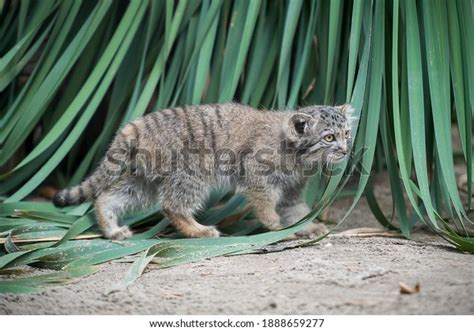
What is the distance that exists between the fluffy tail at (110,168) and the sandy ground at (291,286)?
0.87 meters

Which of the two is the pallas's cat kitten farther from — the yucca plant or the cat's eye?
the yucca plant

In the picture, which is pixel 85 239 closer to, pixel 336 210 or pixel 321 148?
pixel 321 148

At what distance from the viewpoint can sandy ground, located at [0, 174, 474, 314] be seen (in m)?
2.94

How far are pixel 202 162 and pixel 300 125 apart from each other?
675mm

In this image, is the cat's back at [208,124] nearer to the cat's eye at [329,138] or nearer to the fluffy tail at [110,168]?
the fluffy tail at [110,168]

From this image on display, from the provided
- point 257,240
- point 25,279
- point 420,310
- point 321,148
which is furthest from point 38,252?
point 420,310

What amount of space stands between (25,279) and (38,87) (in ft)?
5.26

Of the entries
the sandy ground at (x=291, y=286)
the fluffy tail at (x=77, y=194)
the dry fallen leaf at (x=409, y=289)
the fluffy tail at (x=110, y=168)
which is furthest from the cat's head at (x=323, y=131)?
the dry fallen leaf at (x=409, y=289)

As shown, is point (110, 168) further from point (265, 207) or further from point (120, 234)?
point (265, 207)

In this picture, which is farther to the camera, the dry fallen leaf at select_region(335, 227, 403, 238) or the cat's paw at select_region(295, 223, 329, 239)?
the cat's paw at select_region(295, 223, 329, 239)

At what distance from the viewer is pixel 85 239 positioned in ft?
14.3

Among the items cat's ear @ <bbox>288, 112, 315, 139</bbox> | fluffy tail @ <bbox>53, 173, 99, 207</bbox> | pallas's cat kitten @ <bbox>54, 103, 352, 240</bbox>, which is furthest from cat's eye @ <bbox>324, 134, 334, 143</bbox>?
fluffy tail @ <bbox>53, 173, 99, 207</bbox>

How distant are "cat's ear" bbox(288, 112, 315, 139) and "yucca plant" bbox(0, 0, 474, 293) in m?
0.23

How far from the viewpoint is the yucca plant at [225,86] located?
401 cm
